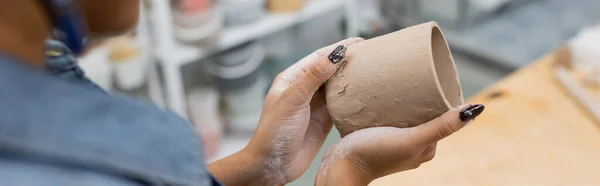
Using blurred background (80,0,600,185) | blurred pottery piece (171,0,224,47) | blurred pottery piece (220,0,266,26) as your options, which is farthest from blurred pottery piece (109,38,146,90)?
blurred pottery piece (220,0,266,26)

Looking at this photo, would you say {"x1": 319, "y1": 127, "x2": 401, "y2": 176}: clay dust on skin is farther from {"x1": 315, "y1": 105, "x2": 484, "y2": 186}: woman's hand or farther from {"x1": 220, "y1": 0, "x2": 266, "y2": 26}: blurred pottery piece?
{"x1": 220, "y1": 0, "x2": 266, "y2": 26}: blurred pottery piece

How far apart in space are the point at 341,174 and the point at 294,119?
3.9 inches

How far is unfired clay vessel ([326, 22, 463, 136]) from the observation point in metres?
0.76

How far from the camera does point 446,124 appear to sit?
76 centimetres

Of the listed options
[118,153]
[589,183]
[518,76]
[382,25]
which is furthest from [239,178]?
[382,25]

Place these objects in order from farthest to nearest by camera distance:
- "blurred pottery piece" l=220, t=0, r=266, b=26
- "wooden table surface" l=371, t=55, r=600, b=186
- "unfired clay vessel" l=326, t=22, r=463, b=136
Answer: "blurred pottery piece" l=220, t=0, r=266, b=26, "wooden table surface" l=371, t=55, r=600, b=186, "unfired clay vessel" l=326, t=22, r=463, b=136

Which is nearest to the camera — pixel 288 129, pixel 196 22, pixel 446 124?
pixel 446 124

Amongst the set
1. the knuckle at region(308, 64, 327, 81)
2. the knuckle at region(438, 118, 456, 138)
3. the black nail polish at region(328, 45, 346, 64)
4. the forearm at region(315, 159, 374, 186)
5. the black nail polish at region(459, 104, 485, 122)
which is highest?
the black nail polish at region(328, 45, 346, 64)

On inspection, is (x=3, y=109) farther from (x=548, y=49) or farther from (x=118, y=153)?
(x=548, y=49)

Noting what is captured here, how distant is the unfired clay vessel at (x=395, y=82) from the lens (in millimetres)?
762

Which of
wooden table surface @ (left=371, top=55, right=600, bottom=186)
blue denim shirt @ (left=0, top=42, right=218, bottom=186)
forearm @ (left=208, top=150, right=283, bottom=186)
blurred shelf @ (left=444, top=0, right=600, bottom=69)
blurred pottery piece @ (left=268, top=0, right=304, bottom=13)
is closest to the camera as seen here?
blue denim shirt @ (left=0, top=42, right=218, bottom=186)

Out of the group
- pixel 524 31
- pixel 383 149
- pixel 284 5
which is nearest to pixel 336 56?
pixel 383 149

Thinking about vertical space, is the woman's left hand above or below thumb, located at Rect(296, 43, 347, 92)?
below

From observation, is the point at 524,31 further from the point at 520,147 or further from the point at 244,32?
the point at 520,147
